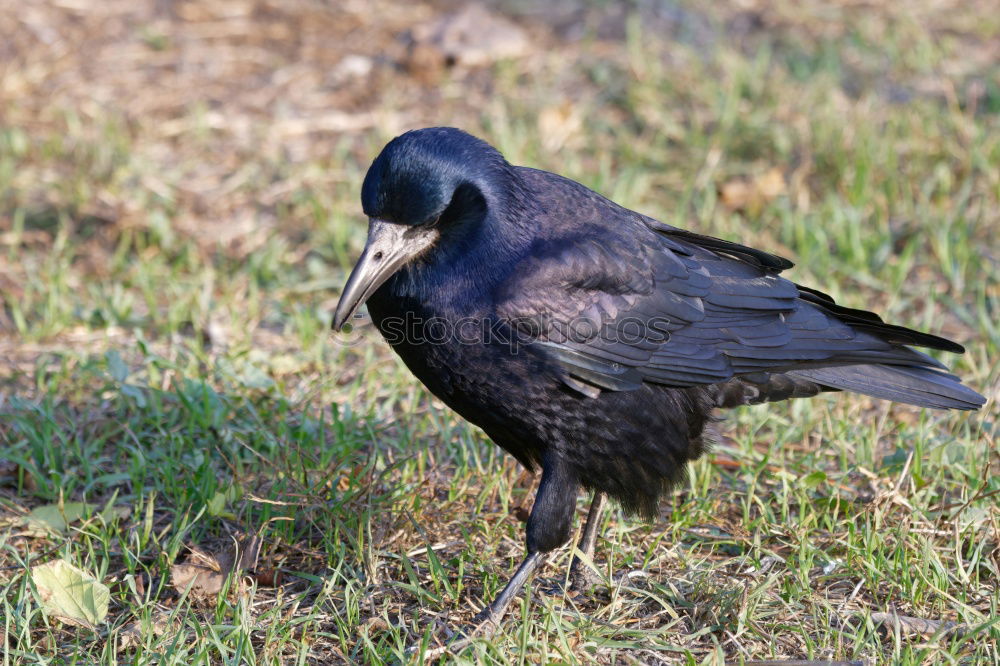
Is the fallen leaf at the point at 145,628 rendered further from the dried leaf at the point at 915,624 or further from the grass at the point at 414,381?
the dried leaf at the point at 915,624

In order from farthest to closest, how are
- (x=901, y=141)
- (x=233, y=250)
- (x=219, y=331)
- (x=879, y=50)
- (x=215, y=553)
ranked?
1. (x=879, y=50)
2. (x=901, y=141)
3. (x=233, y=250)
4. (x=219, y=331)
5. (x=215, y=553)

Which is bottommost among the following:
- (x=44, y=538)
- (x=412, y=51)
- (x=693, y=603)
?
(x=44, y=538)

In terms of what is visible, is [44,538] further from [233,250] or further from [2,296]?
[233,250]

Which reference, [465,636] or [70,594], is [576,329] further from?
[70,594]

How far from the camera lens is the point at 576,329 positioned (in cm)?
334

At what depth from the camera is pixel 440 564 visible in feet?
11.1

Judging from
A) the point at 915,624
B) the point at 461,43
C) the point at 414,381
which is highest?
the point at 461,43

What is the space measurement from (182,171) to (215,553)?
3.18 m

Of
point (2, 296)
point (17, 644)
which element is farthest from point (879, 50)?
point (17, 644)

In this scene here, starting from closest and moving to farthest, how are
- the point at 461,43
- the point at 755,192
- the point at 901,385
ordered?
the point at 901,385 < the point at 755,192 < the point at 461,43

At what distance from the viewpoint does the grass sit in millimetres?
3234

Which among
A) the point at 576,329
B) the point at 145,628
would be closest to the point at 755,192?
the point at 576,329

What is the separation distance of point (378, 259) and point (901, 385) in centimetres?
185

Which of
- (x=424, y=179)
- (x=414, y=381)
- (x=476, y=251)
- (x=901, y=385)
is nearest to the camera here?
(x=424, y=179)
